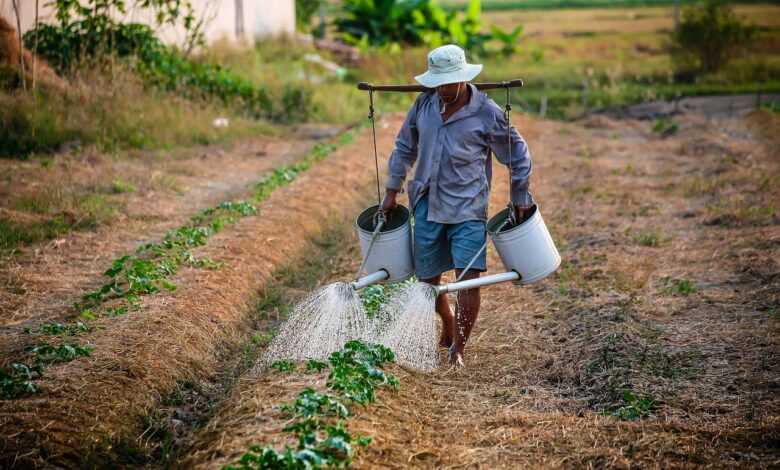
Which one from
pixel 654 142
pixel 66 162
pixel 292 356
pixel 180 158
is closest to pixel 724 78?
pixel 654 142

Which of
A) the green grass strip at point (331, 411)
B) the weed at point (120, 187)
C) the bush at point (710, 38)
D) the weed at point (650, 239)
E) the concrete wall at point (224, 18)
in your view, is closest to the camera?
the green grass strip at point (331, 411)

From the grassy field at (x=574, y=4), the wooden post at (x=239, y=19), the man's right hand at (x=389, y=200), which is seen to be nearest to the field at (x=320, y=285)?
the man's right hand at (x=389, y=200)

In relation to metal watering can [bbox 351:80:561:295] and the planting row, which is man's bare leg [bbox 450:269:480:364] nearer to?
metal watering can [bbox 351:80:561:295]

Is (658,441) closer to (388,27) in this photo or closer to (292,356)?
(292,356)

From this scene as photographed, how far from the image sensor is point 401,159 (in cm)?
523

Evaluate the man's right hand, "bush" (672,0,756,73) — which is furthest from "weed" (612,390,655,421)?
"bush" (672,0,756,73)

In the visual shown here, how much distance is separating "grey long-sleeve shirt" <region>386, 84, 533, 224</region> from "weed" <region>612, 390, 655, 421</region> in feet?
3.82

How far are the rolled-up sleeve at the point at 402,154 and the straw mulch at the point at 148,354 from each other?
1583mm

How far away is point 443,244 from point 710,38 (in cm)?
1760

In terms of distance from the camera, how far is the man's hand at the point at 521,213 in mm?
5086

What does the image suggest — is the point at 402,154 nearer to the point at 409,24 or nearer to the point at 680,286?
the point at 680,286

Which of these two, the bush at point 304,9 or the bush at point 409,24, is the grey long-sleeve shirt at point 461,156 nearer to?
the bush at point 409,24

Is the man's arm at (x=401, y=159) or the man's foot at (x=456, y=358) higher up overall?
the man's arm at (x=401, y=159)

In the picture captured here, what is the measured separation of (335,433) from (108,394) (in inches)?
59.0
